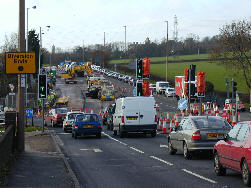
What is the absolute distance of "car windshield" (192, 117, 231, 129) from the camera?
1970 centimetres

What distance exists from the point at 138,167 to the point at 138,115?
14.7m

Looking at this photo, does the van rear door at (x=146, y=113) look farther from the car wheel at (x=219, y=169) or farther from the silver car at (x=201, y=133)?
the car wheel at (x=219, y=169)

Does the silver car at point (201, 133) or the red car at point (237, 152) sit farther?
the silver car at point (201, 133)

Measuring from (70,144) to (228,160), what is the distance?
16.3 metres

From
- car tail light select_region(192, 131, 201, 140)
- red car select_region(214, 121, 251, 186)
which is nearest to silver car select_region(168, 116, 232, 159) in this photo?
car tail light select_region(192, 131, 201, 140)

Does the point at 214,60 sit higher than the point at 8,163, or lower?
higher

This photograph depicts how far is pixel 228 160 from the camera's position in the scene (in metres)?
14.4

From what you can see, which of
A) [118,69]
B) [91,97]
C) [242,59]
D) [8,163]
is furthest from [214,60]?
[118,69]

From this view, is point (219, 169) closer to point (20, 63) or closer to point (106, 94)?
point (20, 63)

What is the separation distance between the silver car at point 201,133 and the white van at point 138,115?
12.0 metres

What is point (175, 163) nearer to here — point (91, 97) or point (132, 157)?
point (132, 157)

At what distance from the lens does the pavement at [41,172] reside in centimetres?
1398

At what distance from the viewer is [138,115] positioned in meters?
32.8

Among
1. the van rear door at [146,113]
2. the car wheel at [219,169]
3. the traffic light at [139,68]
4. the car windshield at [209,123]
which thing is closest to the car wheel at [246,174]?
the car wheel at [219,169]
